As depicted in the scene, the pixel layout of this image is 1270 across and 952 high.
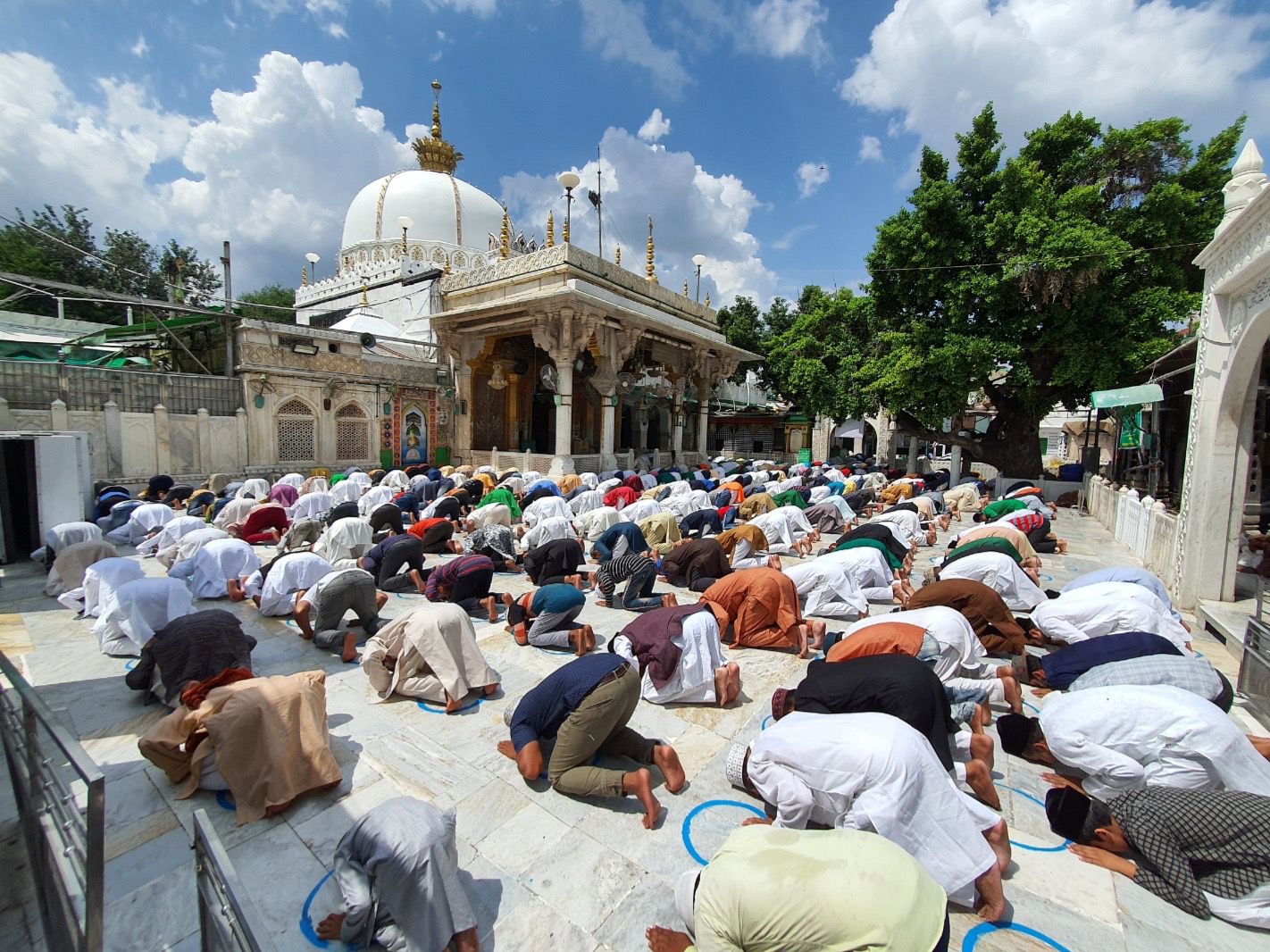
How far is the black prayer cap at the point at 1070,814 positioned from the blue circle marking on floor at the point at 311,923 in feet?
11.2

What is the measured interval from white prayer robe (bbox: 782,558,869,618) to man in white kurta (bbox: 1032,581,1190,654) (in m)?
1.68

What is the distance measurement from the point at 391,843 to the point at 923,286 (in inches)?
703

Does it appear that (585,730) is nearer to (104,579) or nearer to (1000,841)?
(1000,841)

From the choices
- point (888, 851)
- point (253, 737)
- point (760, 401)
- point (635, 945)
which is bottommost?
point (635, 945)

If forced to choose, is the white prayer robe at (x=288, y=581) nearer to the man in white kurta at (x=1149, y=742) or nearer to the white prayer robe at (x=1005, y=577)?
the man in white kurta at (x=1149, y=742)

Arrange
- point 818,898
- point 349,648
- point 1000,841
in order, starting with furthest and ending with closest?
point 349,648
point 1000,841
point 818,898

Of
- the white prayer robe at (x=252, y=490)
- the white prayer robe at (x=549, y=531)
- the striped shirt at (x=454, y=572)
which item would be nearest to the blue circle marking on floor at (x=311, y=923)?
the striped shirt at (x=454, y=572)

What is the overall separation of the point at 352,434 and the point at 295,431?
159cm

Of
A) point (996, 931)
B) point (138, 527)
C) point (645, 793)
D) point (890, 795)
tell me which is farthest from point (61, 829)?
point (138, 527)

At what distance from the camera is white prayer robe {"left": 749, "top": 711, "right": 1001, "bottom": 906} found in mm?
2477

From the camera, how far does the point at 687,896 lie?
7.17ft

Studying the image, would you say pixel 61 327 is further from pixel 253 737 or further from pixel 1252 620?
pixel 1252 620

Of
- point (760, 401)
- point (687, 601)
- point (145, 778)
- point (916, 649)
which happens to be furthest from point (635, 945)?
point (760, 401)

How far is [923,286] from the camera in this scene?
52.7 feet
